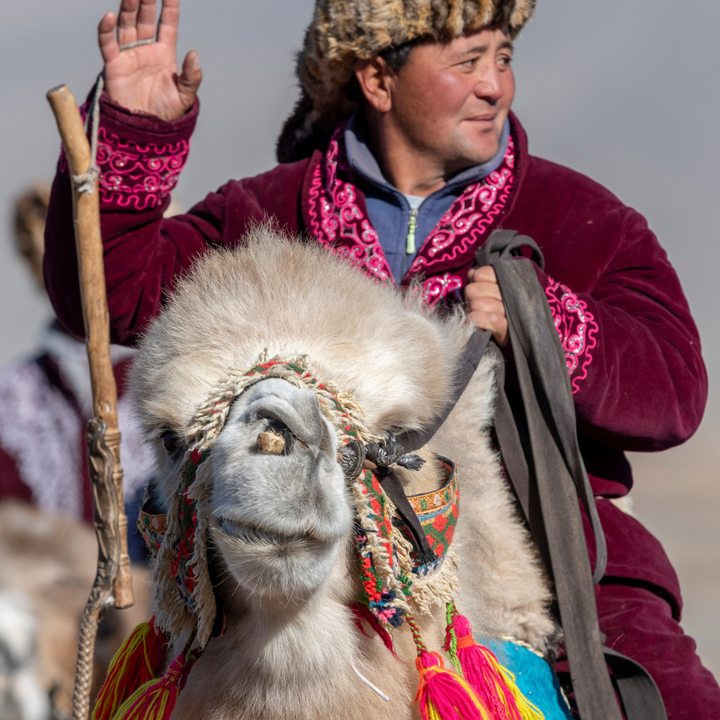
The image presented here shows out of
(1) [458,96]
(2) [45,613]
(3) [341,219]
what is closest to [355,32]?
(1) [458,96]

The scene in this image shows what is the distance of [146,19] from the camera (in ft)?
5.48

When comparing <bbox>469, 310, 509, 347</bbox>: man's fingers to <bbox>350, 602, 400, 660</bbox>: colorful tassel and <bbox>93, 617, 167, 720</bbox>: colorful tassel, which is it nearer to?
<bbox>350, 602, 400, 660</bbox>: colorful tassel

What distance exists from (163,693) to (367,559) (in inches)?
15.7

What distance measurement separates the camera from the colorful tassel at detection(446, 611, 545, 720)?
52.7 inches

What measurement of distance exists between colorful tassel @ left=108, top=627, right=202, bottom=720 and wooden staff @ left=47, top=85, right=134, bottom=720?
6.3 inches

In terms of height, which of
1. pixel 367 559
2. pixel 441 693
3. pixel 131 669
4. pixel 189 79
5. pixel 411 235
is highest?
pixel 189 79

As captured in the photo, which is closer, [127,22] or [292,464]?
[292,464]

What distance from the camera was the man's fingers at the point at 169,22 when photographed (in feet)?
5.45

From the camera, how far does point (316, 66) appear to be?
2.19 m


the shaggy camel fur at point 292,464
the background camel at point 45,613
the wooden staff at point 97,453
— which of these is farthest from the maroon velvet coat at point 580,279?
the background camel at point 45,613

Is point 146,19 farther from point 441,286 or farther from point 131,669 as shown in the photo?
point 131,669

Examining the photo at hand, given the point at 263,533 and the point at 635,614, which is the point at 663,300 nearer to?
the point at 635,614

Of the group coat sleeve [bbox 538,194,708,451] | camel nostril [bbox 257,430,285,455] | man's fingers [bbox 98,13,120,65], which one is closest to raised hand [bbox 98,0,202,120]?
man's fingers [bbox 98,13,120,65]

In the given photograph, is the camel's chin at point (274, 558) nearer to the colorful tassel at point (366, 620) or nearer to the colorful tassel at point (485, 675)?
the colorful tassel at point (366, 620)
